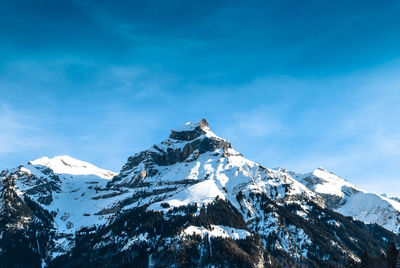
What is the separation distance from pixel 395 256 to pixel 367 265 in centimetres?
1326

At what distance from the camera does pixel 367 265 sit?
193875 millimetres

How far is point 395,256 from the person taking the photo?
186125 millimetres
